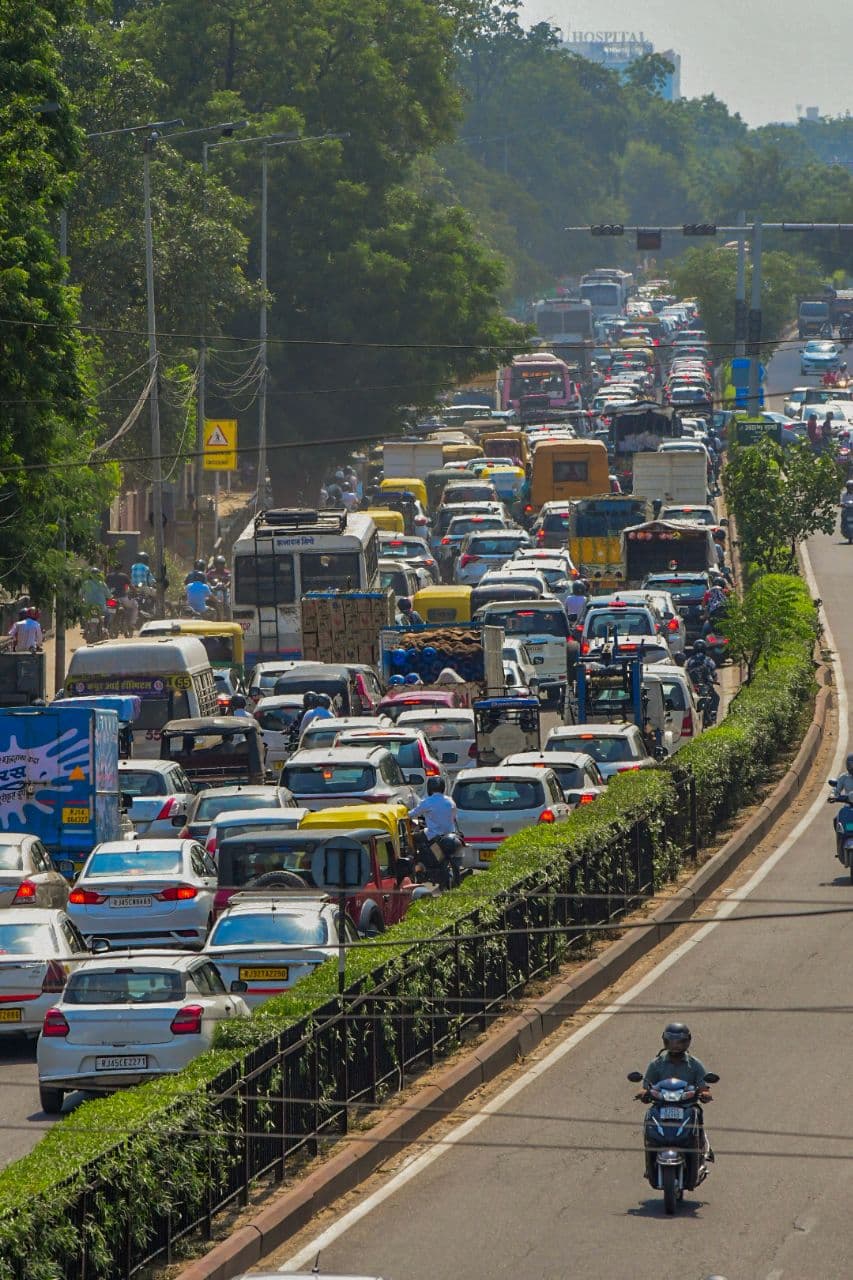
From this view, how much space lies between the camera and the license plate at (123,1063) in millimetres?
17766

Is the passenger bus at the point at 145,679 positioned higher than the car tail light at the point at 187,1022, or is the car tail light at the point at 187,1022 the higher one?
the passenger bus at the point at 145,679

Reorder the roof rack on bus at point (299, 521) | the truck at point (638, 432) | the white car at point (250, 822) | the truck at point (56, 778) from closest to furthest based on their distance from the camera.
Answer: the white car at point (250, 822) → the truck at point (56, 778) → the roof rack on bus at point (299, 521) → the truck at point (638, 432)

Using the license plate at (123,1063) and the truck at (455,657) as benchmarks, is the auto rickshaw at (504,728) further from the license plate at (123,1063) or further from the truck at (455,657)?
the license plate at (123,1063)

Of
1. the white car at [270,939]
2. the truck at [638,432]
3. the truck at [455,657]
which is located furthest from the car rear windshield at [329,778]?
the truck at [638,432]

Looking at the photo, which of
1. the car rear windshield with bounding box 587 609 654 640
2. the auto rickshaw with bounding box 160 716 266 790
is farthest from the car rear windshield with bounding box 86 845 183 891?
the car rear windshield with bounding box 587 609 654 640

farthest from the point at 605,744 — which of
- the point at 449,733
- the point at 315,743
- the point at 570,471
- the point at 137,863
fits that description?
the point at 570,471

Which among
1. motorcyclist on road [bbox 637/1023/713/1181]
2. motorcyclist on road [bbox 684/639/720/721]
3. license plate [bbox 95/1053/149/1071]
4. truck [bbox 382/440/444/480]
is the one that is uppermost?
truck [bbox 382/440/444/480]

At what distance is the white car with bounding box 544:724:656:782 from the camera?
31.1 meters

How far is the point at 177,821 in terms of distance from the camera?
2802cm

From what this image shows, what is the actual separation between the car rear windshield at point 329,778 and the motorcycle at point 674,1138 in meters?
13.1

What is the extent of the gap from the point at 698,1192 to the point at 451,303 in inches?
2531

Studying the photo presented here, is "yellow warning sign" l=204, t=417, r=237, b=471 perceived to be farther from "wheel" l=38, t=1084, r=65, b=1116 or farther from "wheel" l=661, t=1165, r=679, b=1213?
"wheel" l=661, t=1165, r=679, b=1213

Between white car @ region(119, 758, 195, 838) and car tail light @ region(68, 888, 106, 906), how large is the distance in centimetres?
489

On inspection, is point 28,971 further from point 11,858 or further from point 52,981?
point 11,858
